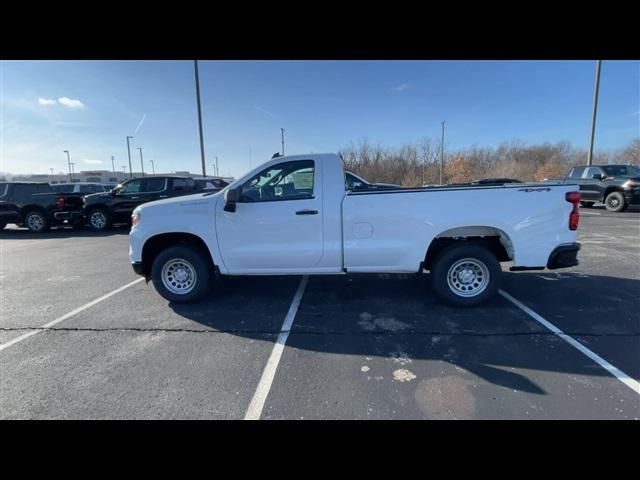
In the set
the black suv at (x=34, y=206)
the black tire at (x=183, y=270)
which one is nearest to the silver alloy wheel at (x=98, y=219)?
the black suv at (x=34, y=206)

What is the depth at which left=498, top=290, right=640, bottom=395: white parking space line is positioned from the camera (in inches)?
102

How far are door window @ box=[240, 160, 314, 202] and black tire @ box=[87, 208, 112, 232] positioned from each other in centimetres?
1056

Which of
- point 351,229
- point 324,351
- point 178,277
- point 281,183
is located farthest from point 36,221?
point 324,351

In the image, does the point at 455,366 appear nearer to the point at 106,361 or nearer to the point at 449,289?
the point at 449,289

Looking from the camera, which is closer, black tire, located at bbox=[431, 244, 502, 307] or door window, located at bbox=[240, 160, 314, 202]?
black tire, located at bbox=[431, 244, 502, 307]

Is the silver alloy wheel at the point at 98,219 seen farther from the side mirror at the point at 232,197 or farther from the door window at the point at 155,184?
the side mirror at the point at 232,197

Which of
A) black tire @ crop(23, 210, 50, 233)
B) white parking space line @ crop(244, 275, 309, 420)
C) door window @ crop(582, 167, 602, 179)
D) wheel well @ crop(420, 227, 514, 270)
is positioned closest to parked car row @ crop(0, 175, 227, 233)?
black tire @ crop(23, 210, 50, 233)

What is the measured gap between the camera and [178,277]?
4.45 meters

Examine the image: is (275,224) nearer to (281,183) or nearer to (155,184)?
(281,183)

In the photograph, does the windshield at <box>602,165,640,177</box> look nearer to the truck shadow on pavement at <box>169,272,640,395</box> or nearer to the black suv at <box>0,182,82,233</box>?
the truck shadow on pavement at <box>169,272,640,395</box>

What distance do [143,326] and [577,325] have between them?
5.40 meters

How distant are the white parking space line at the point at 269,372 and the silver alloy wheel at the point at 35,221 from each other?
13446mm
